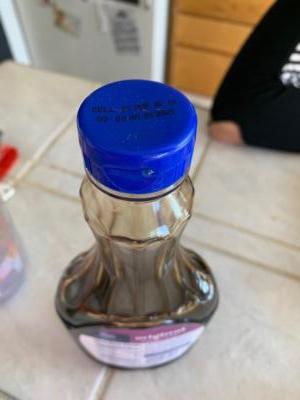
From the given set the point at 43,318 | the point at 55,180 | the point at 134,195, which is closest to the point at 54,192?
the point at 55,180

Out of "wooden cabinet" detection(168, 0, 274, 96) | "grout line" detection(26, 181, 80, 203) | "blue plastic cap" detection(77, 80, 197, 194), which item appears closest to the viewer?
"blue plastic cap" detection(77, 80, 197, 194)

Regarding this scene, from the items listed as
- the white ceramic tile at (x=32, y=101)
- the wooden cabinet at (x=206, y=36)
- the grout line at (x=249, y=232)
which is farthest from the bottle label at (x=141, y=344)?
the wooden cabinet at (x=206, y=36)

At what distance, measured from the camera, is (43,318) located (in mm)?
305

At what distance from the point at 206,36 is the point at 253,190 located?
85 centimetres

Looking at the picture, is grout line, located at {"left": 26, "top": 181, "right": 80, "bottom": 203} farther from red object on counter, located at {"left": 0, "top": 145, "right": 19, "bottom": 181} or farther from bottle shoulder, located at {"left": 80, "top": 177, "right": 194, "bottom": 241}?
bottle shoulder, located at {"left": 80, "top": 177, "right": 194, "bottom": 241}

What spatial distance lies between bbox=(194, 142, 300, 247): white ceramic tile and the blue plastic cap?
208mm

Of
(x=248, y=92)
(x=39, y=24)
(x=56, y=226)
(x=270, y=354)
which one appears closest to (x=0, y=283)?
(x=56, y=226)

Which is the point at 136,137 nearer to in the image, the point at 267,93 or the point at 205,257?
the point at 205,257

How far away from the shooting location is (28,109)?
0.46 metres

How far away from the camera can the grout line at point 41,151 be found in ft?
1.28

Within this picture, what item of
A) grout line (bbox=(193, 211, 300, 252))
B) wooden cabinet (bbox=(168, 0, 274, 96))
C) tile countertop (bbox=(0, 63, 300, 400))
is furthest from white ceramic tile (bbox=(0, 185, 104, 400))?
wooden cabinet (bbox=(168, 0, 274, 96))

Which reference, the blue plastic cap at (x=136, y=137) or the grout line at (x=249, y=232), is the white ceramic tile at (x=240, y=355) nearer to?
the grout line at (x=249, y=232)

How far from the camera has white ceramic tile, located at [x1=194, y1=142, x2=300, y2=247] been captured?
0.36 m

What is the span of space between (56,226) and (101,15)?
832 millimetres
